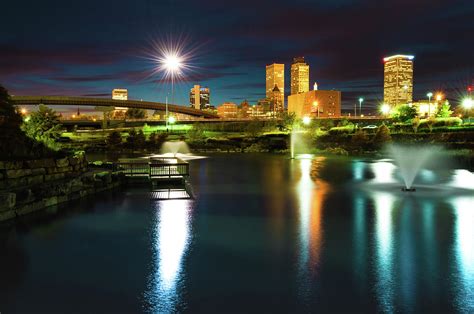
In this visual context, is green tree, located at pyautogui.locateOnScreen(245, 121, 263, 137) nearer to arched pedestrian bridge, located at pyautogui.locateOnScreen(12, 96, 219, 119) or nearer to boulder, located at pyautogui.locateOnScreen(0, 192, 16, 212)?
arched pedestrian bridge, located at pyautogui.locateOnScreen(12, 96, 219, 119)

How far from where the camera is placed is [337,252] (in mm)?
14891

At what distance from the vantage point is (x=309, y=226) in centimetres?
1888

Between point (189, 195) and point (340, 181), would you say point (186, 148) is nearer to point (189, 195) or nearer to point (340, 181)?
point (340, 181)

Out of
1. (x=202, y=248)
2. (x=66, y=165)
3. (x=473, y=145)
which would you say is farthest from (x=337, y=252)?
(x=473, y=145)

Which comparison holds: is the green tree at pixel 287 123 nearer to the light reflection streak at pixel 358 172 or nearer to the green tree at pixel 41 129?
the light reflection streak at pixel 358 172

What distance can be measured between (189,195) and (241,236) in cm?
996

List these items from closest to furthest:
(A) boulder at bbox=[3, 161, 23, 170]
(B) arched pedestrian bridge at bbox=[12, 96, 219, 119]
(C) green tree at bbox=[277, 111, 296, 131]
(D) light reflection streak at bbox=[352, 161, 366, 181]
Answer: (A) boulder at bbox=[3, 161, 23, 170] < (D) light reflection streak at bbox=[352, 161, 366, 181] < (C) green tree at bbox=[277, 111, 296, 131] < (B) arched pedestrian bridge at bbox=[12, 96, 219, 119]

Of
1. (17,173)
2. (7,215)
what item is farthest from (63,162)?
(7,215)

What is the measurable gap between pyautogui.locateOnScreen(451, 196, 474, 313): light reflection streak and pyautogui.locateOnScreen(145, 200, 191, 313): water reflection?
24.1 ft

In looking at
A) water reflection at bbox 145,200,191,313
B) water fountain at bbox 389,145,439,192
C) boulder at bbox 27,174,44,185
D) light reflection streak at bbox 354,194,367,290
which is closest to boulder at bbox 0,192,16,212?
boulder at bbox 27,174,44,185

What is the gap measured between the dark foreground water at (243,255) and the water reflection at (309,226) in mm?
54

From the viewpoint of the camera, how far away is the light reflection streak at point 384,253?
435 inches

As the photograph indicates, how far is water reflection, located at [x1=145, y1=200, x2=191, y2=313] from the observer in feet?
36.1

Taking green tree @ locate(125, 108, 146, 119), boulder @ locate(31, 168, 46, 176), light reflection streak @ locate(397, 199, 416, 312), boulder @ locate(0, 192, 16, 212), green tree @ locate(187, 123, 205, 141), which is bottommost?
light reflection streak @ locate(397, 199, 416, 312)
